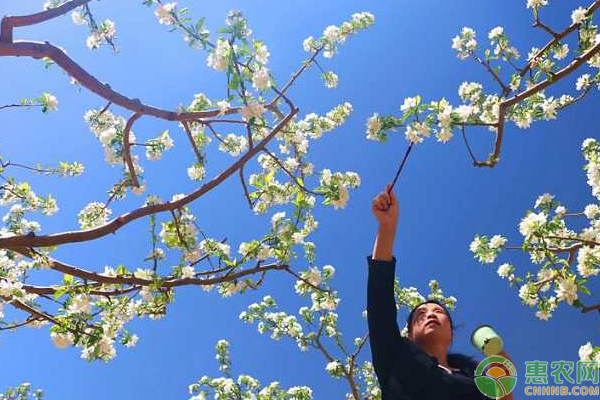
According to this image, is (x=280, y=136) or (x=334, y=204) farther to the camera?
(x=280, y=136)

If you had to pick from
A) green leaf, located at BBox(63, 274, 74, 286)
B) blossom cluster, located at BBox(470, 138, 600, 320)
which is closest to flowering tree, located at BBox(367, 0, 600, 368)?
blossom cluster, located at BBox(470, 138, 600, 320)

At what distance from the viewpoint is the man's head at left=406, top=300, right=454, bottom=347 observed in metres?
2.50

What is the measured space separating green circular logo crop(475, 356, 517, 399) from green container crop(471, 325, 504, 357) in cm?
4

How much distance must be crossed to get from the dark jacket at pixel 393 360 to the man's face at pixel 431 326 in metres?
0.40

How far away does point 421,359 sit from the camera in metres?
2.07

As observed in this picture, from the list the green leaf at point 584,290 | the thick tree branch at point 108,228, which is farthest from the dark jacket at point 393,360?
the thick tree branch at point 108,228

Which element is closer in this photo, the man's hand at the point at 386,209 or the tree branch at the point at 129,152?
the man's hand at the point at 386,209

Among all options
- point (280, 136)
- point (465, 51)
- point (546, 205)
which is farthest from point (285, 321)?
point (465, 51)

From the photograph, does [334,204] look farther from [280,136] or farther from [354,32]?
[354,32]

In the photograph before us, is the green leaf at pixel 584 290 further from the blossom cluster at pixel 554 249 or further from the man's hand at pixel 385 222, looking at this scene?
the man's hand at pixel 385 222

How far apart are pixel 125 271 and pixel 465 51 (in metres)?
4.53

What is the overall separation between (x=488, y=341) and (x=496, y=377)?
0.20m

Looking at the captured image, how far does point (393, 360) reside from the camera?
205 centimetres

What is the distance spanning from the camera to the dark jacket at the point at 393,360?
198 centimetres
